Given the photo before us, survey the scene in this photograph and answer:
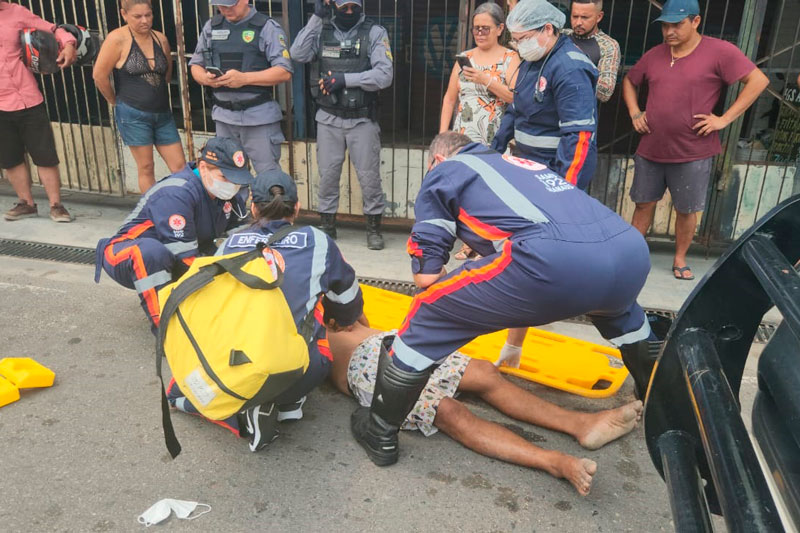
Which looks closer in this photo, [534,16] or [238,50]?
[534,16]

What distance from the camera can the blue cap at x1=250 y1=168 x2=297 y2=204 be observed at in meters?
2.90

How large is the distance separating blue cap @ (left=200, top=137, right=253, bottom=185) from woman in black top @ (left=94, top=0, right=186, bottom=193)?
80.5 inches

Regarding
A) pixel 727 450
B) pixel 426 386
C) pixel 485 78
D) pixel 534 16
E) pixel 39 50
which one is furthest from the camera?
pixel 39 50

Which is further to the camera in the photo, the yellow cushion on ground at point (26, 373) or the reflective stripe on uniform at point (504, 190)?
the yellow cushion on ground at point (26, 373)

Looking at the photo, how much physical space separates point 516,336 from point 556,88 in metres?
1.28

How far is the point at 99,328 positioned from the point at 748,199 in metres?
4.64

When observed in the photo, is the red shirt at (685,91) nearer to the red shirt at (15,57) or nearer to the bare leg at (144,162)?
the bare leg at (144,162)

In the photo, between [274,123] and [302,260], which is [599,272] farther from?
[274,123]

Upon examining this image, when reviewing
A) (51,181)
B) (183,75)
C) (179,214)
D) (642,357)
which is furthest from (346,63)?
(642,357)

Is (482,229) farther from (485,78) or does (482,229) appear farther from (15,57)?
(15,57)

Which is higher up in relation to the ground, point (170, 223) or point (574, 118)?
point (574, 118)

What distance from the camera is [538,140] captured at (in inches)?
142

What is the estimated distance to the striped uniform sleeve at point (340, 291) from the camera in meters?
2.93

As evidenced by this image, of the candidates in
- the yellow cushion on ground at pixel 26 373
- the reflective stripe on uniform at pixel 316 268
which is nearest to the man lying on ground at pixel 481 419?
the reflective stripe on uniform at pixel 316 268
